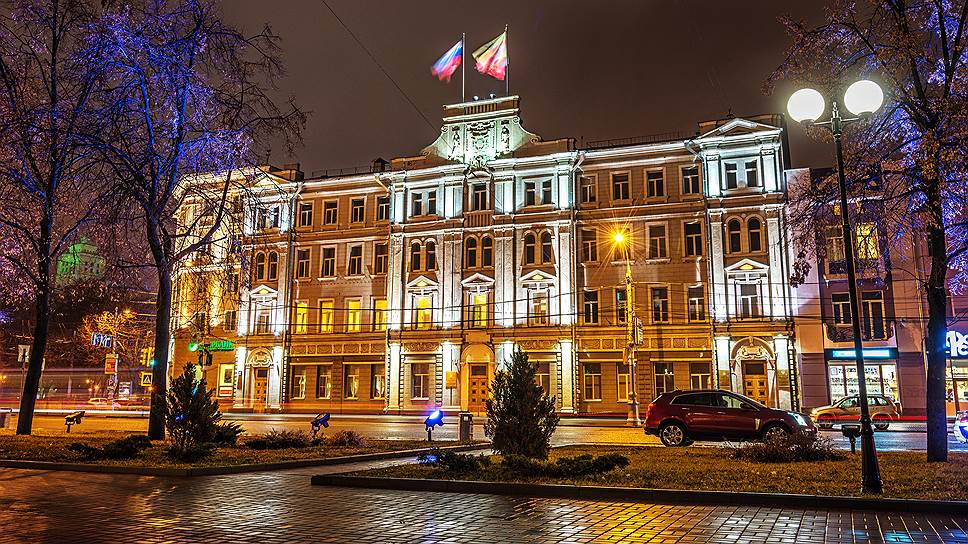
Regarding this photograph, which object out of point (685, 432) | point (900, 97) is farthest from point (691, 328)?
point (900, 97)

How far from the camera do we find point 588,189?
152 feet

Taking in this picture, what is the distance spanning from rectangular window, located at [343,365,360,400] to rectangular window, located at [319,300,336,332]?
10.2 feet

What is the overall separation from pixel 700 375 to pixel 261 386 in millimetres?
29587

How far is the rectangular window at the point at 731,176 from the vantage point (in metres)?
43.2

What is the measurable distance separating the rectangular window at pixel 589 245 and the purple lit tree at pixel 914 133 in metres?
27.3

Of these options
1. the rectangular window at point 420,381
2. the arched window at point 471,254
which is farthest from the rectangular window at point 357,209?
the rectangular window at point 420,381

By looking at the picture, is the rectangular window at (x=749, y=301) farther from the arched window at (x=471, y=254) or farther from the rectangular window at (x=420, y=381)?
the rectangular window at (x=420, y=381)

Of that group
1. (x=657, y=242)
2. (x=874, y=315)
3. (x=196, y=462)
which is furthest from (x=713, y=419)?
(x=657, y=242)

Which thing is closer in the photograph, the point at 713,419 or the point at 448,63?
the point at 713,419

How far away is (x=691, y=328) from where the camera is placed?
4219 centimetres

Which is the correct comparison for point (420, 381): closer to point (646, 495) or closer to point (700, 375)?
point (700, 375)

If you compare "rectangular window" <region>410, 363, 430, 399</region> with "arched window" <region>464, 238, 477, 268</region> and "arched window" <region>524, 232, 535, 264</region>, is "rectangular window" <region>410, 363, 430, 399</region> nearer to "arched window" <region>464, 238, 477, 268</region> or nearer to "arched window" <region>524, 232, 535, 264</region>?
"arched window" <region>464, 238, 477, 268</region>

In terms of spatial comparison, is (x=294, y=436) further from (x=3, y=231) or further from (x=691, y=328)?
(x=691, y=328)

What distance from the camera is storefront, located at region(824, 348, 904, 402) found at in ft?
127
